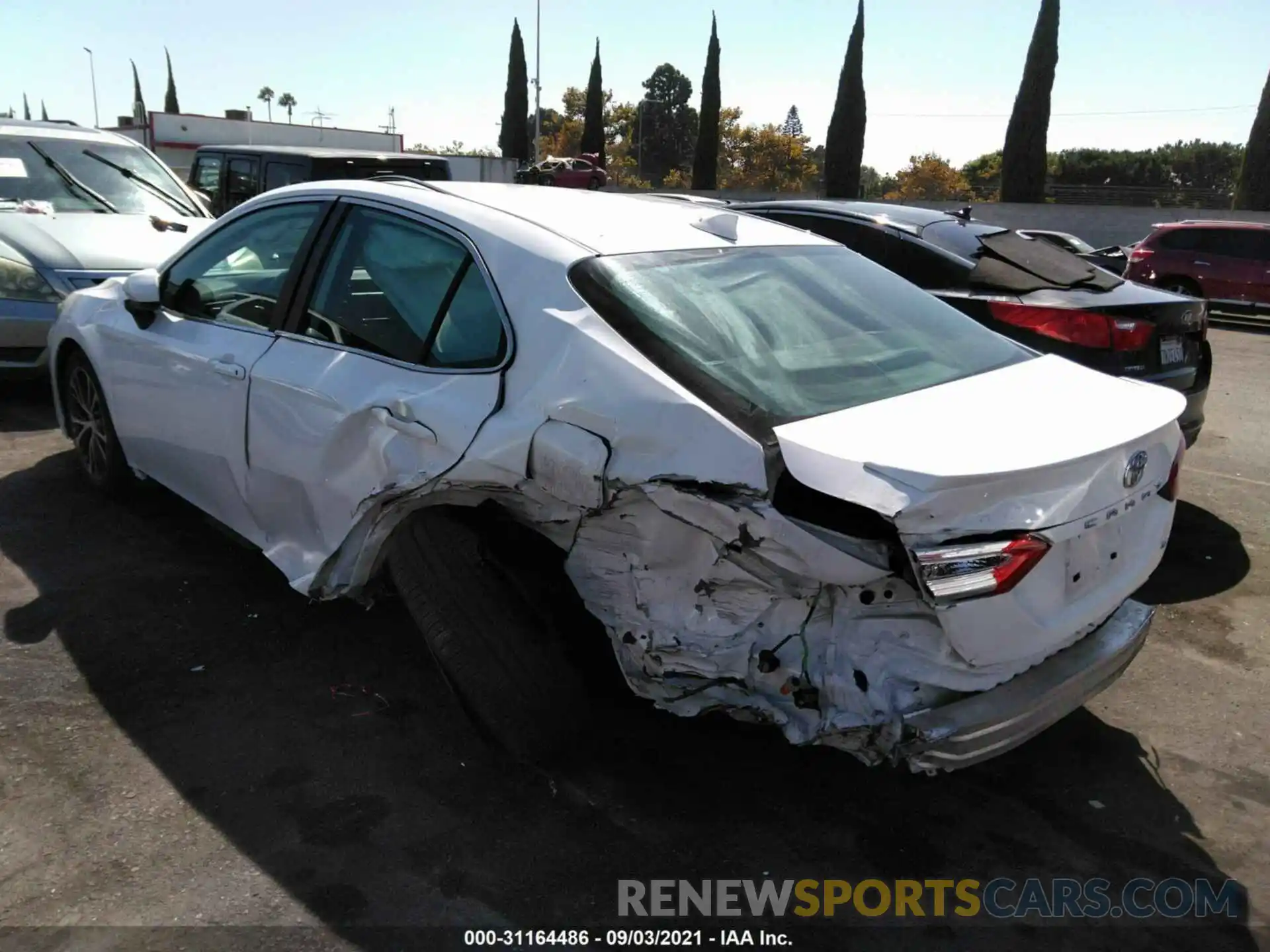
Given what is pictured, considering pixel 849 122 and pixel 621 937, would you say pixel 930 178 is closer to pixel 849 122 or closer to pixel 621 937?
pixel 849 122

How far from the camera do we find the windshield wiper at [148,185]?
793cm

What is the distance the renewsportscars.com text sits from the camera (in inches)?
98.0

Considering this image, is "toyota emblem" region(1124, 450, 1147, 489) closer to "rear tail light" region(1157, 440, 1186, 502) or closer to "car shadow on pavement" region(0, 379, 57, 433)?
"rear tail light" region(1157, 440, 1186, 502)

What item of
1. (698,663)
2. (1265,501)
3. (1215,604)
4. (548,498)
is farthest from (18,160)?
(1265,501)

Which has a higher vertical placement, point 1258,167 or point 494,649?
point 1258,167

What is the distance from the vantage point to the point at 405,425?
2887 millimetres

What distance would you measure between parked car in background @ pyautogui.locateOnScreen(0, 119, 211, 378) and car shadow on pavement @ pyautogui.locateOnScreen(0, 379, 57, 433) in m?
0.27

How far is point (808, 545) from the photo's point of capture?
2266 mm

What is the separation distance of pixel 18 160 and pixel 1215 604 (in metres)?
8.51

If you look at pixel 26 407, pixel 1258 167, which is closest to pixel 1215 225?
pixel 1258 167

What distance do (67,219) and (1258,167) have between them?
89.7 feet

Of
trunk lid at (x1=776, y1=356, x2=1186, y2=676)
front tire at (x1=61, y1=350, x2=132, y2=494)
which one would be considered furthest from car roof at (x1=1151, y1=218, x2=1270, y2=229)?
front tire at (x1=61, y1=350, x2=132, y2=494)

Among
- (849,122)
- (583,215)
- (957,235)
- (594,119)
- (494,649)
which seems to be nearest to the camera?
(494,649)

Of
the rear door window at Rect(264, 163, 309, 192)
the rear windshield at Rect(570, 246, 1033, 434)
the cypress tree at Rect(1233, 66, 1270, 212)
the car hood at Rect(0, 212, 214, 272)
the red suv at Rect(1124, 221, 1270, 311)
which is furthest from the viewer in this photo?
the cypress tree at Rect(1233, 66, 1270, 212)
